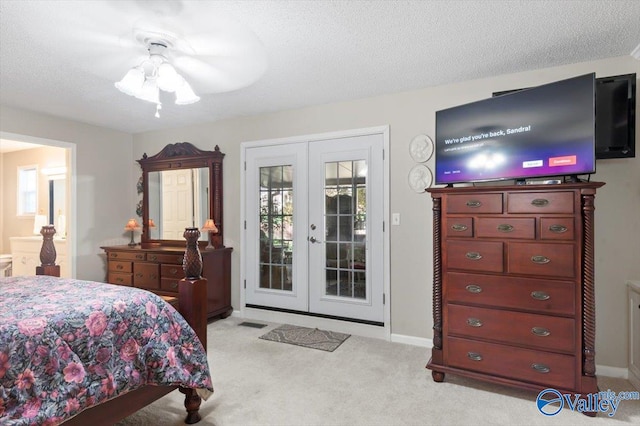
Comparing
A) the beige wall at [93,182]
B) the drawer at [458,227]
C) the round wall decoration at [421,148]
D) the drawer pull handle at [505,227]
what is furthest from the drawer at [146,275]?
the drawer pull handle at [505,227]

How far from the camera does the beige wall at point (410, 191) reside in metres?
2.62

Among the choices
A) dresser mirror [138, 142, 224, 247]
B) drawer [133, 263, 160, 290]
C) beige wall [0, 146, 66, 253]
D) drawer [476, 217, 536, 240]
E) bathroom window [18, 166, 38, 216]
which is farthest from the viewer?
bathroom window [18, 166, 38, 216]

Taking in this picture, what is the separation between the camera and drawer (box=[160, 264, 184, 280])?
3.92 meters

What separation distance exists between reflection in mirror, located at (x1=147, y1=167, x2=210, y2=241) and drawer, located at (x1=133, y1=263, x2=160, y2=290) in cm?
57

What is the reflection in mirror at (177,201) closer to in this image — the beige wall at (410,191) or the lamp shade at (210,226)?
the lamp shade at (210,226)

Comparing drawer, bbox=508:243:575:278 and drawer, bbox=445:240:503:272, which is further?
drawer, bbox=445:240:503:272

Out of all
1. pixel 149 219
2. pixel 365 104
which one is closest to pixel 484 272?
pixel 365 104

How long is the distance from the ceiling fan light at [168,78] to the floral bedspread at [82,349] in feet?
4.40

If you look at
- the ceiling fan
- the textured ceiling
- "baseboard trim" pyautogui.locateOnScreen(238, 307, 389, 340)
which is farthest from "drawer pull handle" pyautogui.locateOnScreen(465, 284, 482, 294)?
the ceiling fan

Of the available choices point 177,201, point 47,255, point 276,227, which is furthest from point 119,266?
point 276,227

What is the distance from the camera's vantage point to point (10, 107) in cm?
370

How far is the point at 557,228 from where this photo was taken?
2.23m

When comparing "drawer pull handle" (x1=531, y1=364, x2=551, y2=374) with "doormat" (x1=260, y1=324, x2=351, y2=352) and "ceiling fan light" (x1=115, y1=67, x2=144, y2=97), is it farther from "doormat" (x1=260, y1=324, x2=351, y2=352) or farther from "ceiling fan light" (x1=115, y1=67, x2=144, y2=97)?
"ceiling fan light" (x1=115, y1=67, x2=144, y2=97)

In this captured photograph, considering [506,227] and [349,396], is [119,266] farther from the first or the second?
[506,227]
